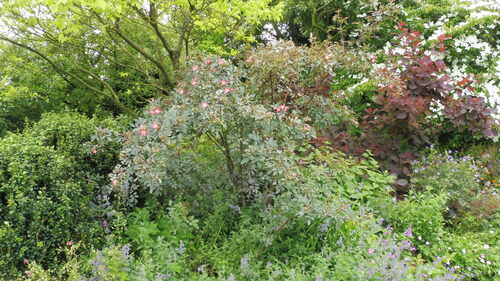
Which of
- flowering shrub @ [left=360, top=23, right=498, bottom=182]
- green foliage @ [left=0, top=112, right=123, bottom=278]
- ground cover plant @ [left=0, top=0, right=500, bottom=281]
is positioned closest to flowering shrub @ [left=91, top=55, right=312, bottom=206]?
ground cover plant @ [left=0, top=0, right=500, bottom=281]

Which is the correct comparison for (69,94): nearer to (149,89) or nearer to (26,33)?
(149,89)

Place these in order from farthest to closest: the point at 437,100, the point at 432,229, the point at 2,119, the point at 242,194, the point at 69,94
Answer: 1. the point at 69,94
2. the point at 2,119
3. the point at 437,100
4. the point at 242,194
5. the point at 432,229

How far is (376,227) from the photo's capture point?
2.95 meters

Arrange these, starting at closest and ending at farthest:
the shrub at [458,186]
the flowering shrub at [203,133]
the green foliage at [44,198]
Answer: the green foliage at [44,198] → the flowering shrub at [203,133] → the shrub at [458,186]

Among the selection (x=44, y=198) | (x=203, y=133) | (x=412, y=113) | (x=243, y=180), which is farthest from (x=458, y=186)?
(x=44, y=198)

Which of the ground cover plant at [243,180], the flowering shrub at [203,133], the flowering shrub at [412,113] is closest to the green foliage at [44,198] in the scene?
the ground cover plant at [243,180]

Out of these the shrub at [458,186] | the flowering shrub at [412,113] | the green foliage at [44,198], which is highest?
the green foliage at [44,198]

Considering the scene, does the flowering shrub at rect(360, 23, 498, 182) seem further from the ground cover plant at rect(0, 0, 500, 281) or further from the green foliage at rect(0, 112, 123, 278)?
the green foliage at rect(0, 112, 123, 278)

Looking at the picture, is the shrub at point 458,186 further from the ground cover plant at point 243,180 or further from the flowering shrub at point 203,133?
the flowering shrub at point 203,133

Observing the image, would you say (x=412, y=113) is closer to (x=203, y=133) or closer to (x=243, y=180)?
(x=243, y=180)

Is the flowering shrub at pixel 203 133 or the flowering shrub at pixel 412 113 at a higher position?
the flowering shrub at pixel 203 133

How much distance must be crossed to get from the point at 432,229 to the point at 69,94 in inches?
243

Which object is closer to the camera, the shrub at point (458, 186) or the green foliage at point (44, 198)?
the green foliage at point (44, 198)

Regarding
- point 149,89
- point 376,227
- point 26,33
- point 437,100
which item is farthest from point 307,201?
point 149,89
